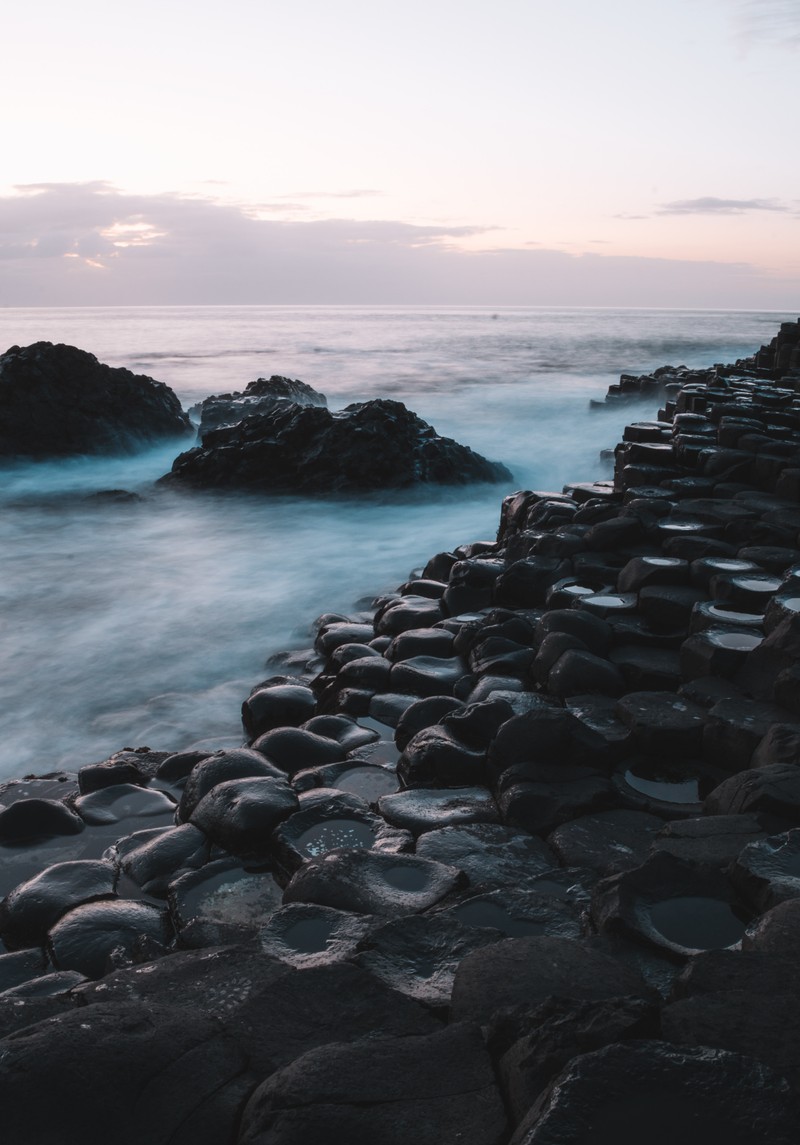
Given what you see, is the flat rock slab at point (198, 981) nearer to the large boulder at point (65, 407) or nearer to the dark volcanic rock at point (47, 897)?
the dark volcanic rock at point (47, 897)

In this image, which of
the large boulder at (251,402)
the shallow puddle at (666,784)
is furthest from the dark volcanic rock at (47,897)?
the large boulder at (251,402)

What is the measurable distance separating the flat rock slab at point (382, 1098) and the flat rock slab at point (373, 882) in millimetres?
839

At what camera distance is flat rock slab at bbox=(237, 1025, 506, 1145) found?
4.89 ft

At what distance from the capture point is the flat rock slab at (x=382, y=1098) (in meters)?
1.49

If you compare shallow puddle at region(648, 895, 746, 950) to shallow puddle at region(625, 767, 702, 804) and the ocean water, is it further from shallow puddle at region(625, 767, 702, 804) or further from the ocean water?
the ocean water

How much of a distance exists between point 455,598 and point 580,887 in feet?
10.5

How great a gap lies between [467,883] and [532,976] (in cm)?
83

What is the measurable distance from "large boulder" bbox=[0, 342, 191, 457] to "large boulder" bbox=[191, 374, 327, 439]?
900mm

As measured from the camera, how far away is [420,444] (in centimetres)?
1159

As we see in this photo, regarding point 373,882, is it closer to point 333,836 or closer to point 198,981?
point 333,836

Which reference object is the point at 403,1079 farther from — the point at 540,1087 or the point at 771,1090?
the point at 771,1090

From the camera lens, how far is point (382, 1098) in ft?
5.08

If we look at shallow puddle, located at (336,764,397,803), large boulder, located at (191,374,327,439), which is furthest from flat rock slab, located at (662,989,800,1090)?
large boulder, located at (191,374,327,439)

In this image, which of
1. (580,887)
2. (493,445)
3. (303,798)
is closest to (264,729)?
(303,798)
